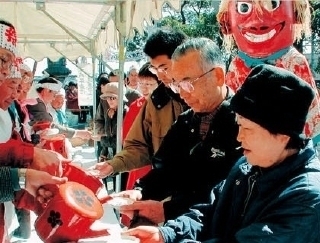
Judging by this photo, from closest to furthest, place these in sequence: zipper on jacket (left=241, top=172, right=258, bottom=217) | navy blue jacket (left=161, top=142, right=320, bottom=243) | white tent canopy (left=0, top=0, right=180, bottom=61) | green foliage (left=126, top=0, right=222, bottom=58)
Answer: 1. navy blue jacket (left=161, top=142, right=320, bottom=243)
2. zipper on jacket (left=241, top=172, right=258, bottom=217)
3. white tent canopy (left=0, top=0, right=180, bottom=61)
4. green foliage (left=126, top=0, right=222, bottom=58)

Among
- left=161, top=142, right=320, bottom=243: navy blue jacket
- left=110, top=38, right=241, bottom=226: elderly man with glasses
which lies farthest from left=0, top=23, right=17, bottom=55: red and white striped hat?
left=161, top=142, right=320, bottom=243: navy blue jacket

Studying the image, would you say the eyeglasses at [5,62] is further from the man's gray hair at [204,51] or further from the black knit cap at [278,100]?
the black knit cap at [278,100]

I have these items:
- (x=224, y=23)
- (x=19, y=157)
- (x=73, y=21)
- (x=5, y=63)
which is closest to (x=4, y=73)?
(x=5, y=63)

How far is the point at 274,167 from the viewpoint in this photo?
1.25m

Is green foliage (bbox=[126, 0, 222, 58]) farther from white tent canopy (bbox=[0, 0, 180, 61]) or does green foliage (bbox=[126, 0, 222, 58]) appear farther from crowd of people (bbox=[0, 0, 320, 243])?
crowd of people (bbox=[0, 0, 320, 243])

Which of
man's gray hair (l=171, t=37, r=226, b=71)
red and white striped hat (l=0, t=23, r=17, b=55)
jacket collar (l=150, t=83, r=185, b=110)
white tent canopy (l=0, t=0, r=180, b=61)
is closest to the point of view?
man's gray hair (l=171, t=37, r=226, b=71)

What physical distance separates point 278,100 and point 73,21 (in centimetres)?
634

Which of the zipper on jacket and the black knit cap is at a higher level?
the black knit cap

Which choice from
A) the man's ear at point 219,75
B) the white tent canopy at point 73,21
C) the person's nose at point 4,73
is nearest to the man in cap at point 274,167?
the man's ear at point 219,75

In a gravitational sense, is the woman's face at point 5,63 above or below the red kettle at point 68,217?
above

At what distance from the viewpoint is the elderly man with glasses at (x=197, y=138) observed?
67.1 inches

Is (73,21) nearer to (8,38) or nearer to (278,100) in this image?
(8,38)

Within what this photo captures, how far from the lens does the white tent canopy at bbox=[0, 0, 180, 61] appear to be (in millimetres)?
3986

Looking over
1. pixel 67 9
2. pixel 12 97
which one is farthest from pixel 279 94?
pixel 67 9
